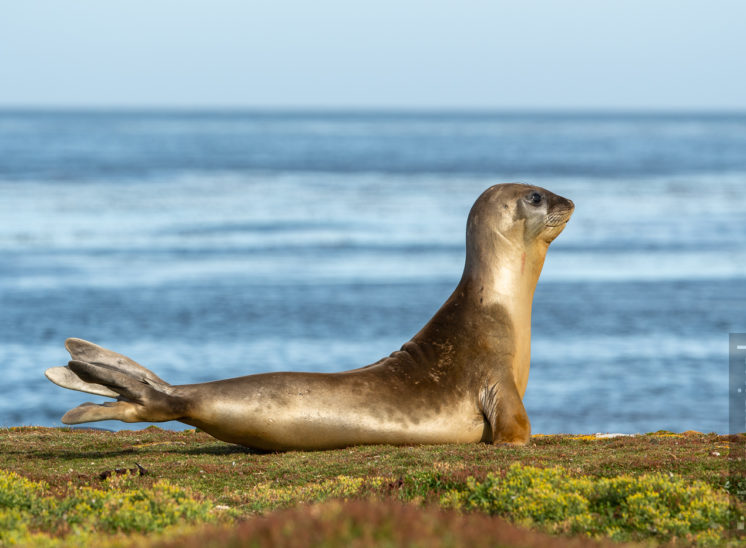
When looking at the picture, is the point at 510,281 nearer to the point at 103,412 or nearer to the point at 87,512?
the point at 103,412

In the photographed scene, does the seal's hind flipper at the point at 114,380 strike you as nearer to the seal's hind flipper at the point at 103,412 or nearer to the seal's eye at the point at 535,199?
the seal's hind flipper at the point at 103,412

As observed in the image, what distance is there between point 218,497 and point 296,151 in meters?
128

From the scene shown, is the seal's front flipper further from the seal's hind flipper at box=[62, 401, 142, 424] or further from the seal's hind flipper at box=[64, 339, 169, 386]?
the seal's hind flipper at box=[62, 401, 142, 424]

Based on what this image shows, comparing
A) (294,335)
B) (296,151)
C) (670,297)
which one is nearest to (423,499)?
(294,335)

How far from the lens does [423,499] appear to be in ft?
28.1

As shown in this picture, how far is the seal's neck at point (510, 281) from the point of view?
38.6 feet

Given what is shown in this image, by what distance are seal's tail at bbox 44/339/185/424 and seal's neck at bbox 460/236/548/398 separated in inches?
146

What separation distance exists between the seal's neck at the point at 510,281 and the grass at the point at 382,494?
112cm

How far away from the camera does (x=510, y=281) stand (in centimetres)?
1193

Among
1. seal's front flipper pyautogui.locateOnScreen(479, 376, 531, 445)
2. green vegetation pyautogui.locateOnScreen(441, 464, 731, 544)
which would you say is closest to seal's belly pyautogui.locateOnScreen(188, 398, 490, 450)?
seal's front flipper pyautogui.locateOnScreen(479, 376, 531, 445)

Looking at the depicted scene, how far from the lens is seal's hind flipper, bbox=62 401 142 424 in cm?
999

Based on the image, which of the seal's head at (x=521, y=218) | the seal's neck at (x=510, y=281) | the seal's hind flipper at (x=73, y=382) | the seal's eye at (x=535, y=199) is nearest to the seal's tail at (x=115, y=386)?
the seal's hind flipper at (x=73, y=382)

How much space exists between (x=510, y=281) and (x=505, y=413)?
168 centimetres

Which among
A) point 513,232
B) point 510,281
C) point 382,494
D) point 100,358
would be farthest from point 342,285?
point 382,494
